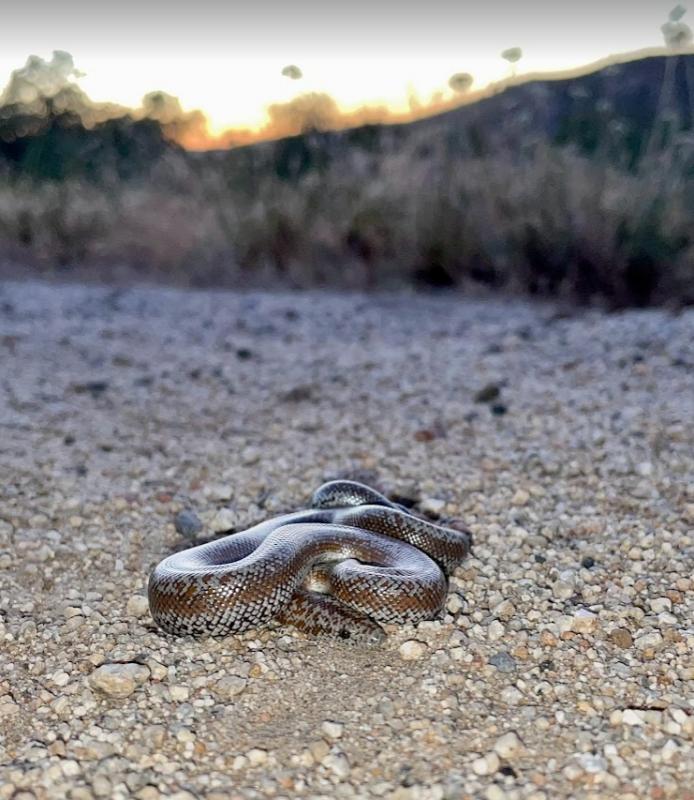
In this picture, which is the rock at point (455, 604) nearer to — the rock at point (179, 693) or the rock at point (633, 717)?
the rock at point (633, 717)

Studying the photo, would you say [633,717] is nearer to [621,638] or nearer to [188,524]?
[621,638]

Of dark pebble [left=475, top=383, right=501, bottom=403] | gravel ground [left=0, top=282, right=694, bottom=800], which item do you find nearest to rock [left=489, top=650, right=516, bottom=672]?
gravel ground [left=0, top=282, right=694, bottom=800]

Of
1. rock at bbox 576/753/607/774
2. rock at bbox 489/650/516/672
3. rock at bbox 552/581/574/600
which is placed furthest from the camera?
rock at bbox 552/581/574/600

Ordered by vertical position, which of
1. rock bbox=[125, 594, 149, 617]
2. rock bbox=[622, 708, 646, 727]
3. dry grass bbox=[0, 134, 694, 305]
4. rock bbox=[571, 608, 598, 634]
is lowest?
rock bbox=[622, 708, 646, 727]

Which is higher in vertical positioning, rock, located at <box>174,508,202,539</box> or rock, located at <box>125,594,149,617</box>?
rock, located at <box>174,508,202,539</box>

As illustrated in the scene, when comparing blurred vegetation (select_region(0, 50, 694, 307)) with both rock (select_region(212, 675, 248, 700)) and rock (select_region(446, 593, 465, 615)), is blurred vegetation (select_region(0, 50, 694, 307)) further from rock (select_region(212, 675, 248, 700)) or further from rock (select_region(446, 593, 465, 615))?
rock (select_region(212, 675, 248, 700))

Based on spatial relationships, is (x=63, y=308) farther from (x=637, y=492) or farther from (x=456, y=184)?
(x=637, y=492)
